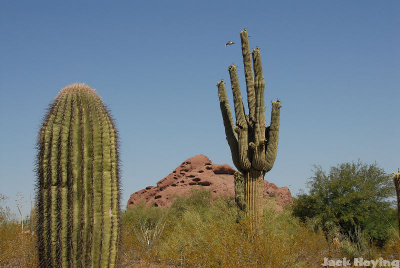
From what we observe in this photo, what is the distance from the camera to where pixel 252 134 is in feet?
43.5

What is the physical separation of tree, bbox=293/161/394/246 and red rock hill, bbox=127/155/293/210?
11.9 metres

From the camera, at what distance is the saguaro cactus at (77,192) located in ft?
18.9

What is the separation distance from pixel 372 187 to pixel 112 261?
19594 millimetres

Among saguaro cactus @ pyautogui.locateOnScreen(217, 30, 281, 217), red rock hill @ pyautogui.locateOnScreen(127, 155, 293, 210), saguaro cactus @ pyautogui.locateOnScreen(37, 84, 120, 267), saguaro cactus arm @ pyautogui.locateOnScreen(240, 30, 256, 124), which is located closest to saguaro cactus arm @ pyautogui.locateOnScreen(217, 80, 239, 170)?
saguaro cactus @ pyautogui.locateOnScreen(217, 30, 281, 217)

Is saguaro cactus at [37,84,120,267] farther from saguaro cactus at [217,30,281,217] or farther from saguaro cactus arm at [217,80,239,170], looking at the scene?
saguaro cactus arm at [217,80,239,170]

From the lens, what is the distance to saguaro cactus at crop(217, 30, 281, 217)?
504 inches

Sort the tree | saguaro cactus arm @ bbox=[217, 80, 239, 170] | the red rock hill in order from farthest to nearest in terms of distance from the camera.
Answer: the red rock hill
the tree
saguaro cactus arm @ bbox=[217, 80, 239, 170]

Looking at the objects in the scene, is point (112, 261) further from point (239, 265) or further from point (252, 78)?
point (252, 78)

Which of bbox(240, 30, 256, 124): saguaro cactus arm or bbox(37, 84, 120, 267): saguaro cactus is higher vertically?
bbox(240, 30, 256, 124): saguaro cactus arm

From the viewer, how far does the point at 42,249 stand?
237 inches

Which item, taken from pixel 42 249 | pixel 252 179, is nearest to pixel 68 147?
pixel 42 249

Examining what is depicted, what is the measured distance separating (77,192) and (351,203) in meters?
19.0

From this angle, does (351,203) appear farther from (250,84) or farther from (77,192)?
(77,192)


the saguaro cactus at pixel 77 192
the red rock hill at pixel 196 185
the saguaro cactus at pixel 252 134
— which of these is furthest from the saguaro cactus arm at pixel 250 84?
the red rock hill at pixel 196 185
